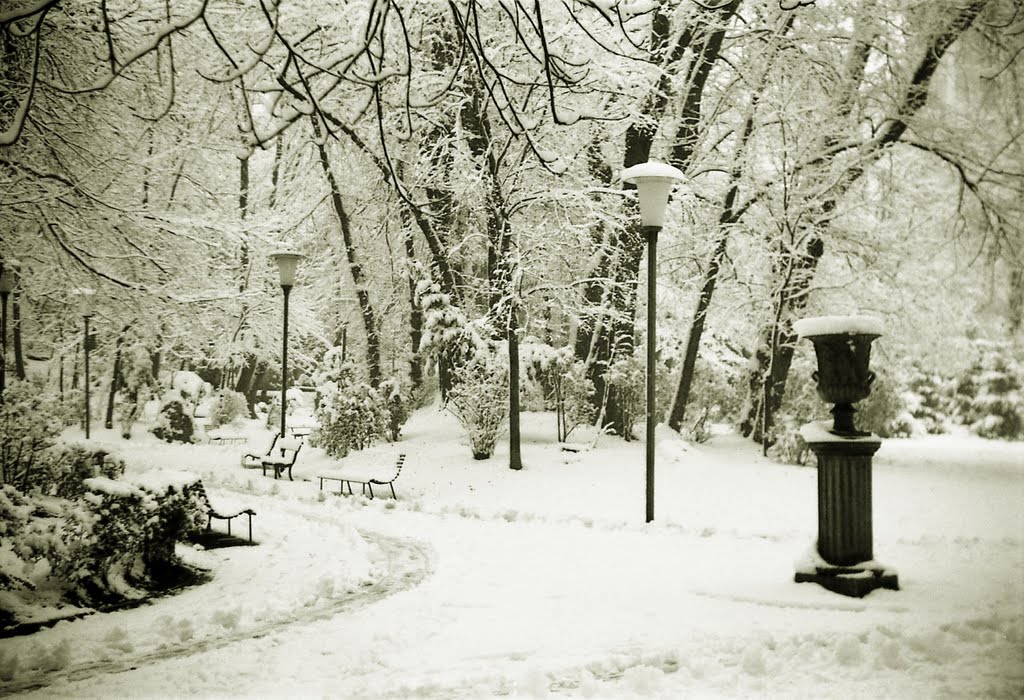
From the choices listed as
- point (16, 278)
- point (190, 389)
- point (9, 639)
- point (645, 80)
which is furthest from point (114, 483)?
point (190, 389)

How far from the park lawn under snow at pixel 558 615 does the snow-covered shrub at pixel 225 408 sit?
59.5ft

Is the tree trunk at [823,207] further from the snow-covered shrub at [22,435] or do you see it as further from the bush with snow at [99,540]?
the snow-covered shrub at [22,435]

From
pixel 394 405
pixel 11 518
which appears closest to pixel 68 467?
pixel 11 518

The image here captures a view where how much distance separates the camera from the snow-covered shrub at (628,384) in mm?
16531

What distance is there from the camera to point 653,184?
30.9ft

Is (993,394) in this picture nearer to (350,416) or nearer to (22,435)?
(350,416)

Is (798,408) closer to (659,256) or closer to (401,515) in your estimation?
(659,256)

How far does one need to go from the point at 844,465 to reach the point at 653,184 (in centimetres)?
448

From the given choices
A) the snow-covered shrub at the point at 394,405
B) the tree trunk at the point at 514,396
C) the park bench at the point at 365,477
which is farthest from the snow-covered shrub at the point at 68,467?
the snow-covered shrub at the point at 394,405

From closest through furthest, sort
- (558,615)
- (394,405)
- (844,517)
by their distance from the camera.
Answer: (558,615) < (844,517) < (394,405)

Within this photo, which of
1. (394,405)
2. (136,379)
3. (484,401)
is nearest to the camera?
(484,401)

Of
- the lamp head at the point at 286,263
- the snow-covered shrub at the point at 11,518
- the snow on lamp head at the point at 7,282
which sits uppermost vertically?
the lamp head at the point at 286,263

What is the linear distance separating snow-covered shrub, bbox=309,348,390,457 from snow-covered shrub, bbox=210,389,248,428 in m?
11.5

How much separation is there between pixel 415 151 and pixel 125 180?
6.87 metres
